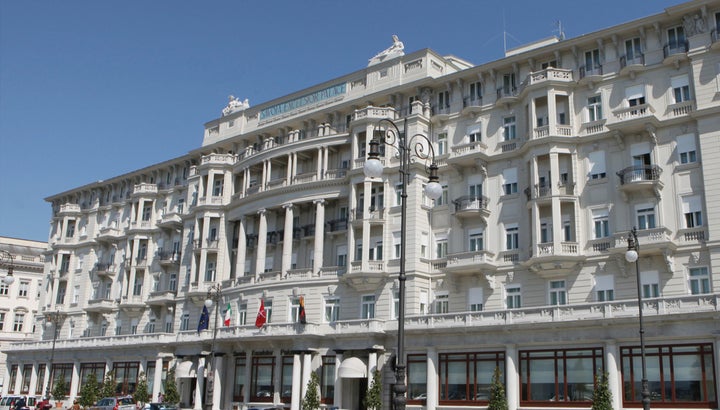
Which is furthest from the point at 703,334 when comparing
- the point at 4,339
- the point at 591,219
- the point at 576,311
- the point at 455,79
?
the point at 4,339

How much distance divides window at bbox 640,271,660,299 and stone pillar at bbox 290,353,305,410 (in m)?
23.0

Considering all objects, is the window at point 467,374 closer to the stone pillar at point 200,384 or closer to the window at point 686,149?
the window at point 686,149

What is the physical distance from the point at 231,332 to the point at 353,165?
15.8 meters

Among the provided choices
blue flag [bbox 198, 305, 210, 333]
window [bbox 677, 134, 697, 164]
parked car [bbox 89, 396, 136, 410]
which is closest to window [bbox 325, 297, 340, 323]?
blue flag [bbox 198, 305, 210, 333]

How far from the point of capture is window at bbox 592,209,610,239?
141 ft

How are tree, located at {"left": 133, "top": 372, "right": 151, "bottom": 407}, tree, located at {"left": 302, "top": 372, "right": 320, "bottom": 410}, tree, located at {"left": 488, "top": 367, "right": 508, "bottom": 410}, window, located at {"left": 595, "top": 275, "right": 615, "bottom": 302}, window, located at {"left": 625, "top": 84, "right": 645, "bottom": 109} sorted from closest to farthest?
tree, located at {"left": 488, "top": 367, "right": 508, "bottom": 410} < window, located at {"left": 595, "top": 275, "right": 615, "bottom": 302} < window, located at {"left": 625, "top": 84, "right": 645, "bottom": 109} < tree, located at {"left": 302, "top": 372, "right": 320, "bottom": 410} < tree, located at {"left": 133, "top": 372, "right": 151, "bottom": 407}

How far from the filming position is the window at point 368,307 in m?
50.4

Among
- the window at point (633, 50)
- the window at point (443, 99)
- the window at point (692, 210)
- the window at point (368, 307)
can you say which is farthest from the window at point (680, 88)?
the window at point (368, 307)

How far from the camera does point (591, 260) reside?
42938 millimetres

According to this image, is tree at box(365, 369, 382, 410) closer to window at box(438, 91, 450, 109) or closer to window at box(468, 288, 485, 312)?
window at box(468, 288, 485, 312)

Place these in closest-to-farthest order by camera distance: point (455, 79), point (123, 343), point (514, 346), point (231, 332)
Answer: point (514, 346)
point (455, 79)
point (231, 332)
point (123, 343)

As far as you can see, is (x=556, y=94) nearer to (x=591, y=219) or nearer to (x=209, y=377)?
(x=591, y=219)

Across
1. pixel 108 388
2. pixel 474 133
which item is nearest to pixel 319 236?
pixel 474 133

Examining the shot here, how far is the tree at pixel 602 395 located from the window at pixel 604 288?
19.4 ft
